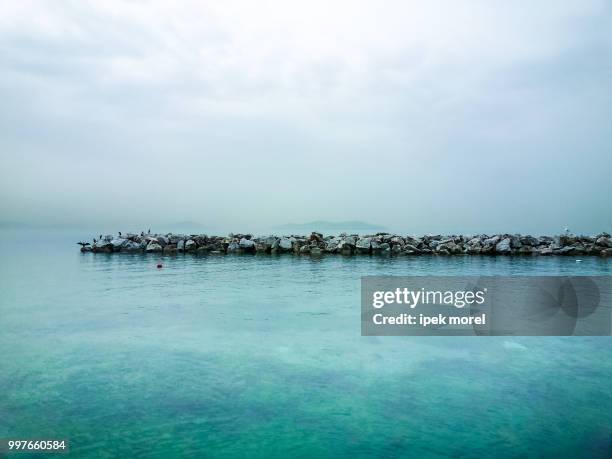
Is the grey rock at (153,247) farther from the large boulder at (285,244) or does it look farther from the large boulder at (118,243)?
the large boulder at (285,244)

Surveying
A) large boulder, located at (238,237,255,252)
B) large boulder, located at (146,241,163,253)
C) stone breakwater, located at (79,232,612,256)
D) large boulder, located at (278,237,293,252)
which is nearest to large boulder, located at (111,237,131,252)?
stone breakwater, located at (79,232,612,256)

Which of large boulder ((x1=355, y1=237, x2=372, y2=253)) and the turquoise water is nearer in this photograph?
the turquoise water

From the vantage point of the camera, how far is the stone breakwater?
4012cm

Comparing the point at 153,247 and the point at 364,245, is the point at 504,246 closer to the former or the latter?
the point at 364,245

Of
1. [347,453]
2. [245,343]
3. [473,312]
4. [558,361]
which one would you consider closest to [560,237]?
[473,312]

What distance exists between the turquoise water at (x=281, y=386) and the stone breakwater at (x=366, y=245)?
25.5 metres

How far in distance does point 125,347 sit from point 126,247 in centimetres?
3481

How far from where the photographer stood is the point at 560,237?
136 ft

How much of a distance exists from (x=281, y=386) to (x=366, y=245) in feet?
110

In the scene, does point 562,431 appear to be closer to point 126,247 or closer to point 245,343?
point 245,343

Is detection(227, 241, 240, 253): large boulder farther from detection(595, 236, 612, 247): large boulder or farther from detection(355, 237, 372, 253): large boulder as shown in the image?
detection(595, 236, 612, 247): large boulder

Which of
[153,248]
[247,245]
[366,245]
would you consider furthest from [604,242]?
[153,248]

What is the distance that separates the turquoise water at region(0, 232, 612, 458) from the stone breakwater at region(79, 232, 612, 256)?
83.5ft

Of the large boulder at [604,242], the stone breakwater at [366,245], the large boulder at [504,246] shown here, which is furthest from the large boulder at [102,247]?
the large boulder at [604,242]
